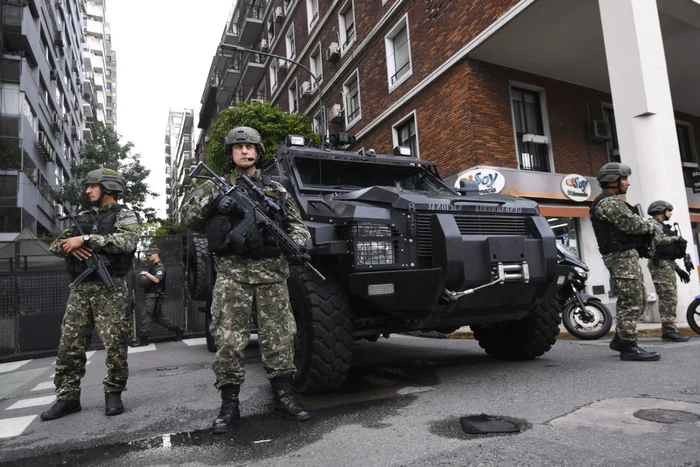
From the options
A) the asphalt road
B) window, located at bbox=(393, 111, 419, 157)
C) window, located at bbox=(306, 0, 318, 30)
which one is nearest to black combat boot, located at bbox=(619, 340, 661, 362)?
the asphalt road

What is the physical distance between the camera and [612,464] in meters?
2.18

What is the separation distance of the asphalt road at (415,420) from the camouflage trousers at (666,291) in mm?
910

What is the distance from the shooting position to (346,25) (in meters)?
18.6

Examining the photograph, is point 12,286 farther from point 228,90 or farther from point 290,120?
point 228,90

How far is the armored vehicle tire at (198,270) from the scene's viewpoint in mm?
6167

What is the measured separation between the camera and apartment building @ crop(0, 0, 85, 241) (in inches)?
851

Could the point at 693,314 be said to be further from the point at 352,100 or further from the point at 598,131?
the point at 352,100

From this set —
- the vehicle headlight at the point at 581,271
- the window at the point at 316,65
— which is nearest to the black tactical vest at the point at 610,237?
the vehicle headlight at the point at 581,271

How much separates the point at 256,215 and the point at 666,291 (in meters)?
5.34

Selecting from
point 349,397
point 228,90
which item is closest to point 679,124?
point 349,397

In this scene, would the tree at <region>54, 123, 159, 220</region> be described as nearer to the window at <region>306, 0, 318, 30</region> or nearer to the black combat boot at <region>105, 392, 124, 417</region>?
the window at <region>306, 0, 318, 30</region>

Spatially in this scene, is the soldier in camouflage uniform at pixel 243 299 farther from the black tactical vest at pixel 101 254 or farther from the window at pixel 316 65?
the window at pixel 316 65

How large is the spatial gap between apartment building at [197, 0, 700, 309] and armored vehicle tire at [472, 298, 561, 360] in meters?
3.23

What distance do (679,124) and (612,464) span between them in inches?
713
